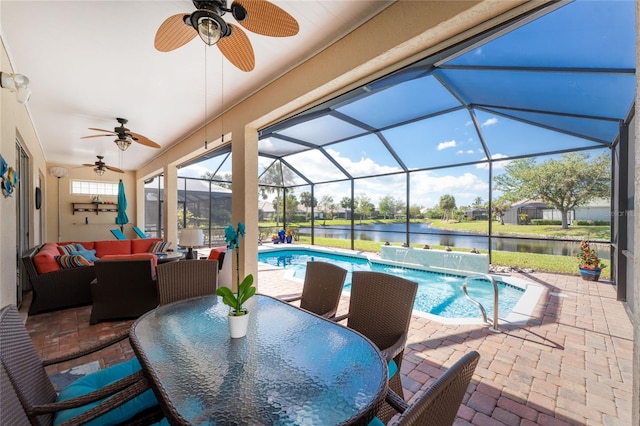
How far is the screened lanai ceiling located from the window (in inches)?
221

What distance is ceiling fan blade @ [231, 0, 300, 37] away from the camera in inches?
59.9

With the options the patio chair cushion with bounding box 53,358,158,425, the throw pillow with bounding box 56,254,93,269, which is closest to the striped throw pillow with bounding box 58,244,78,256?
the throw pillow with bounding box 56,254,93,269

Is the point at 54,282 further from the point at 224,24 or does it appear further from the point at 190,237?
the point at 224,24

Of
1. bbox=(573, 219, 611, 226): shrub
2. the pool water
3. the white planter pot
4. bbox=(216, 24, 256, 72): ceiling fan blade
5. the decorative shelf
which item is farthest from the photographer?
the decorative shelf

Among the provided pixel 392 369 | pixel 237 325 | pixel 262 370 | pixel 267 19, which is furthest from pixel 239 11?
pixel 392 369

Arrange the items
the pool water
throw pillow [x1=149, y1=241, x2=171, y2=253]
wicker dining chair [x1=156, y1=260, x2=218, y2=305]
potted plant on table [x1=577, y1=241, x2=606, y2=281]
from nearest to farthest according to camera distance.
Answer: wicker dining chair [x1=156, y1=260, x2=218, y2=305] < the pool water < potted plant on table [x1=577, y1=241, x2=606, y2=281] < throw pillow [x1=149, y1=241, x2=171, y2=253]

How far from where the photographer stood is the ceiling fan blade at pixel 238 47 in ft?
5.91

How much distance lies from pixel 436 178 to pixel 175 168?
7587 mm

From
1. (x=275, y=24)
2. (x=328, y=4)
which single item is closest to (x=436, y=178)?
(x=328, y=4)

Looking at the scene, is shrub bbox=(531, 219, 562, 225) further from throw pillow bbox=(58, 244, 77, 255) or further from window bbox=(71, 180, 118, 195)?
window bbox=(71, 180, 118, 195)

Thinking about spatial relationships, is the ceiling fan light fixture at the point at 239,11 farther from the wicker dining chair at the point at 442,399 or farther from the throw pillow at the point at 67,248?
the throw pillow at the point at 67,248

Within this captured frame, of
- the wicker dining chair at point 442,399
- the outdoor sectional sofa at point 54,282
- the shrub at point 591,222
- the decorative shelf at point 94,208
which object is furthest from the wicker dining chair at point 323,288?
the decorative shelf at point 94,208

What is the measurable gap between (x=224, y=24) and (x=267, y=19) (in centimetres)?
30

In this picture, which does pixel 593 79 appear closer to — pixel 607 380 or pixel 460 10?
pixel 460 10
